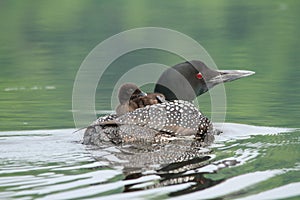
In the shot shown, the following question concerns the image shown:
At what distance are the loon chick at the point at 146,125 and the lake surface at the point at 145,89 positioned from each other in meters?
0.16

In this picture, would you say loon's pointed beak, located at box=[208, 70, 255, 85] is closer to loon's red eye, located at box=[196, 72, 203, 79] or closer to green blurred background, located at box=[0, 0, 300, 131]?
loon's red eye, located at box=[196, 72, 203, 79]

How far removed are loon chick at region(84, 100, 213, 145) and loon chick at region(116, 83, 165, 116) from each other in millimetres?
285

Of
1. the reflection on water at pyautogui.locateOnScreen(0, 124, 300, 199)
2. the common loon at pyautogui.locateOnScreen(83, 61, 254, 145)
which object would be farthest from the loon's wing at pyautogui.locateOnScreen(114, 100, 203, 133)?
the reflection on water at pyautogui.locateOnScreen(0, 124, 300, 199)

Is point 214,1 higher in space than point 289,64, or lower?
higher

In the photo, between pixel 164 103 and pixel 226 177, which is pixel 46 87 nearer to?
pixel 164 103

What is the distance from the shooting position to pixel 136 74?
15.0m

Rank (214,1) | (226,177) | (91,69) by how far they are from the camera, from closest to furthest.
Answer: (226,177) < (91,69) < (214,1)

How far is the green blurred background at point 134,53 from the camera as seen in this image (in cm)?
1076

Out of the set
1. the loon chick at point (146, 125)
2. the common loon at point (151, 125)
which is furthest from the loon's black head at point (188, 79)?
the loon chick at point (146, 125)

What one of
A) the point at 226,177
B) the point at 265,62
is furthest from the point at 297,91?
the point at 226,177

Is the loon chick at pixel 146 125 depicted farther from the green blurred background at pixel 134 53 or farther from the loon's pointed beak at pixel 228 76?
the green blurred background at pixel 134 53

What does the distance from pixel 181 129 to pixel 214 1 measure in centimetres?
1870

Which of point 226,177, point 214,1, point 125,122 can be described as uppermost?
point 214,1

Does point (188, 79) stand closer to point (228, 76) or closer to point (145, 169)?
point (228, 76)
